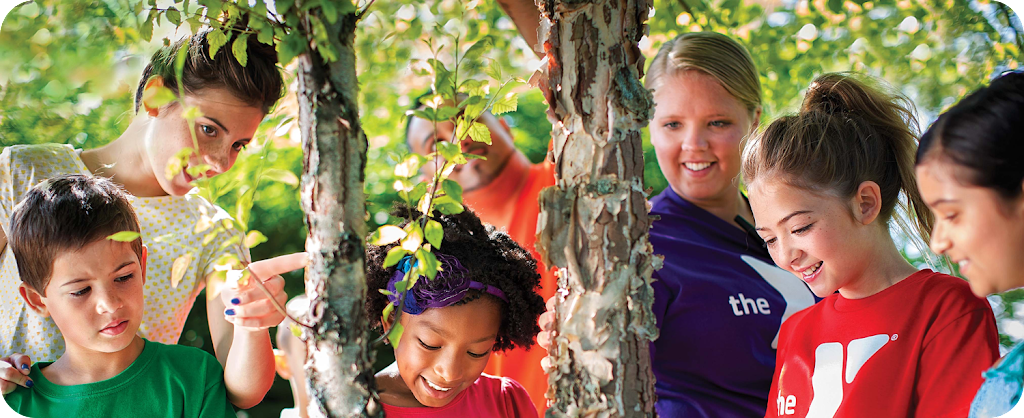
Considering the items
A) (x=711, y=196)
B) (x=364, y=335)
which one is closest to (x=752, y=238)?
(x=711, y=196)

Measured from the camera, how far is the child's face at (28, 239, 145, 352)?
67.1 inches

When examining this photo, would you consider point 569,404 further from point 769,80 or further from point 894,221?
point 769,80

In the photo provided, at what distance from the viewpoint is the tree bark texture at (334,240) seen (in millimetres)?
1159

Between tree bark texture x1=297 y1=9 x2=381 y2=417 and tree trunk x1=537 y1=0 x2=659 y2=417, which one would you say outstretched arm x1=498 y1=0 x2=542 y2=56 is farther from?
tree bark texture x1=297 y1=9 x2=381 y2=417

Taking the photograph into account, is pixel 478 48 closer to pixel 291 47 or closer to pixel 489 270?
pixel 291 47

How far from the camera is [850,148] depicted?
1859 mm

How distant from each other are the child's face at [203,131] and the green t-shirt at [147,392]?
1.48 ft

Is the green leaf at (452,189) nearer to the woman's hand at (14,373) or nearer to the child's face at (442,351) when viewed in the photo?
the child's face at (442,351)

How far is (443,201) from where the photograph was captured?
1.27 m

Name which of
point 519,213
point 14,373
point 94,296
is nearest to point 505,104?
point 94,296

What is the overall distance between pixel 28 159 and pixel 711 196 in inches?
79.5

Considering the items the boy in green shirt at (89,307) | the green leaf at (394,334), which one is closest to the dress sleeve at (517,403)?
the boy in green shirt at (89,307)

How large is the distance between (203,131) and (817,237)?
1.61 meters

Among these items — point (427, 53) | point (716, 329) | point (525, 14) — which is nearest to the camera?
point (716, 329)
